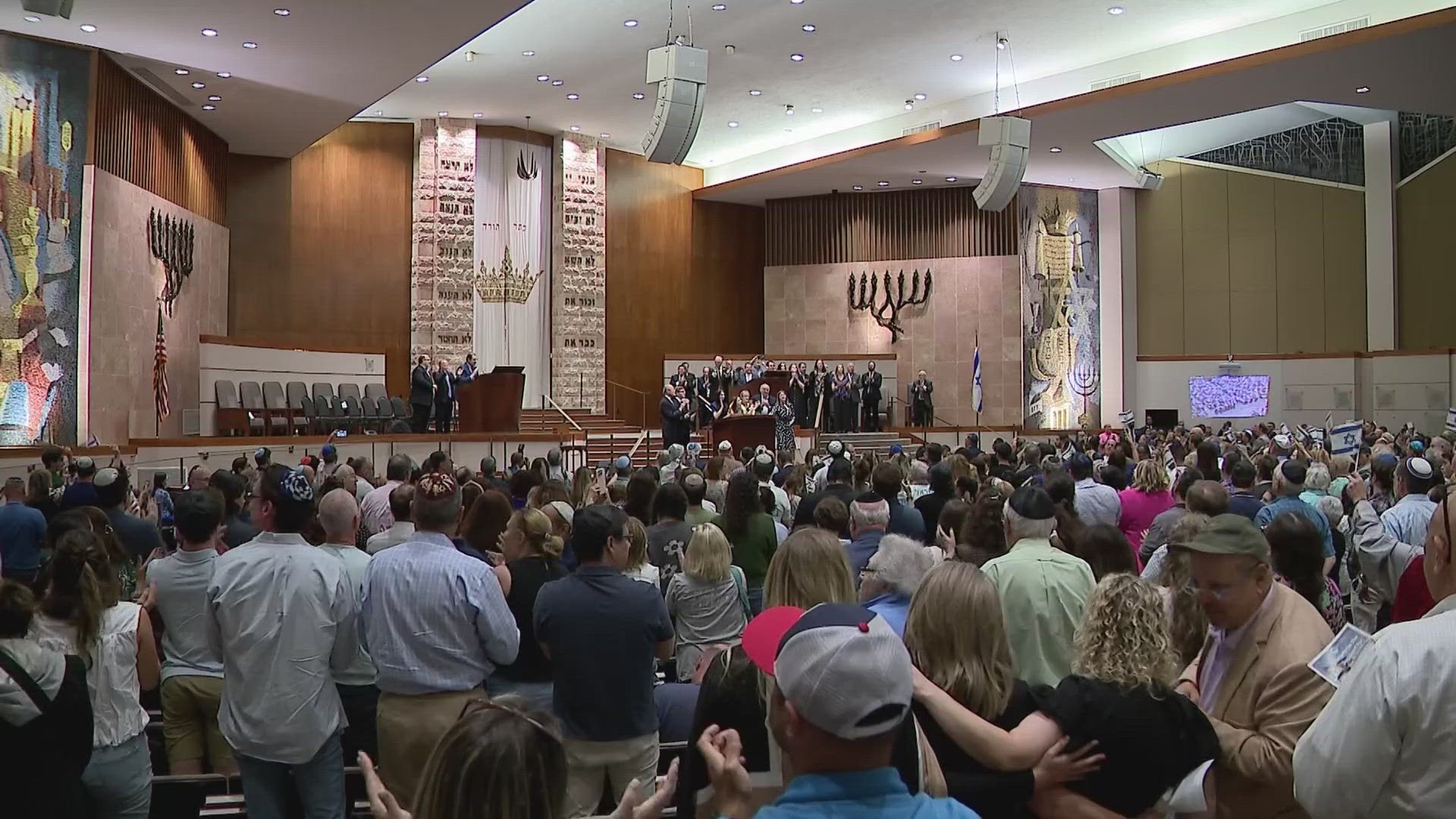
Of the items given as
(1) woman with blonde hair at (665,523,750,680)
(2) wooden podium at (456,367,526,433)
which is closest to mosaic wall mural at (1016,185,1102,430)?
(2) wooden podium at (456,367,526,433)

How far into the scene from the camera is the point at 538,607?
326 centimetres

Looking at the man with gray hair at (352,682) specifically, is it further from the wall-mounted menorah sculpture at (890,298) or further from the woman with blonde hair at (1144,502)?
the wall-mounted menorah sculpture at (890,298)

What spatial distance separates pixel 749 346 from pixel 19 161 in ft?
49.0

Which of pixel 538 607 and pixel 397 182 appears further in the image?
pixel 397 182

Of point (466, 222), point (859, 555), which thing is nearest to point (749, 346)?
point (466, 222)

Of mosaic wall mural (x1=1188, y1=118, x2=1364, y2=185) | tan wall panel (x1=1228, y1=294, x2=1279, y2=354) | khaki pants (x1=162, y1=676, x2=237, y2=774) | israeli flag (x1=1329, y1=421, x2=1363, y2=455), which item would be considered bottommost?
khaki pants (x1=162, y1=676, x2=237, y2=774)

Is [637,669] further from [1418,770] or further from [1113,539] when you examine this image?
[1418,770]

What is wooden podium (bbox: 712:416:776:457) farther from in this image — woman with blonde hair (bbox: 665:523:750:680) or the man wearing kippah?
the man wearing kippah

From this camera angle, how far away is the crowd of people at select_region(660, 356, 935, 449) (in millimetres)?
18031

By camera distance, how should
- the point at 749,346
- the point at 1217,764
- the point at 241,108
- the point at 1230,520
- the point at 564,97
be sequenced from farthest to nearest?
the point at 749,346 < the point at 564,97 < the point at 241,108 < the point at 1230,520 < the point at 1217,764

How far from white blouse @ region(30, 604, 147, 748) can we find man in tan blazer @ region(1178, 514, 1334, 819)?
8.70ft

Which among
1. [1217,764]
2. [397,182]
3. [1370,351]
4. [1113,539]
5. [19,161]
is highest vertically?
[397,182]

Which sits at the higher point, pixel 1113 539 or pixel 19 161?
pixel 19 161

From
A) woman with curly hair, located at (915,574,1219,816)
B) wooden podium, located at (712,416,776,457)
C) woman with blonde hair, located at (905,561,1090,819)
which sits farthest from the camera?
wooden podium, located at (712,416,776,457)
